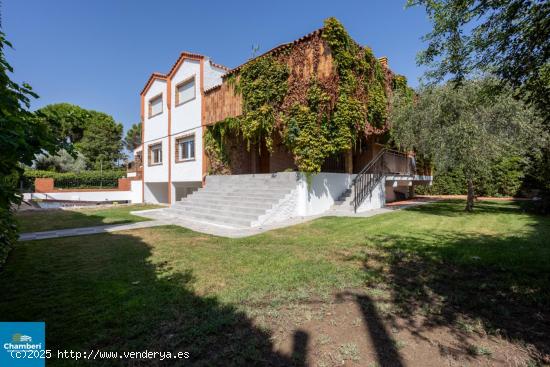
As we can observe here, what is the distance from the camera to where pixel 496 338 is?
8.83 ft

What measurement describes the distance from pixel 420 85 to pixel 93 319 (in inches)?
523

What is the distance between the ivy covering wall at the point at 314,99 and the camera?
35.4ft

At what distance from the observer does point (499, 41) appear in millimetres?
4266

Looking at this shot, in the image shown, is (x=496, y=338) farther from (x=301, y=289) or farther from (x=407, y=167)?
(x=407, y=167)

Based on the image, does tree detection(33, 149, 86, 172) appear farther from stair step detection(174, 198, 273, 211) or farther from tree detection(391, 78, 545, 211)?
tree detection(391, 78, 545, 211)

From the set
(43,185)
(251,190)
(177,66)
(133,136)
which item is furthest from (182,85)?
(133,136)

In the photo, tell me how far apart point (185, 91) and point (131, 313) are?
644 inches

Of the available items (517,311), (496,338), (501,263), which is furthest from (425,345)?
(501,263)

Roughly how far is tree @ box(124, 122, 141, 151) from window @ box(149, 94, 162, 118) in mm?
41335

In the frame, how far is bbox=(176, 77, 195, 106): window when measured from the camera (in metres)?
16.7

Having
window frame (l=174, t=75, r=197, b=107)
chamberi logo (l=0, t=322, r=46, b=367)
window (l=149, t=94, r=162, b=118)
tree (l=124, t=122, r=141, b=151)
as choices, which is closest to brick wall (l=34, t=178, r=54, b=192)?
window (l=149, t=94, r=162, b=118)

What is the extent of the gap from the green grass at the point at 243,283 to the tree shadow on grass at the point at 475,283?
0.02m

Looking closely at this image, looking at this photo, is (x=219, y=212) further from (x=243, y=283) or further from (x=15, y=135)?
(x=15, y=135)

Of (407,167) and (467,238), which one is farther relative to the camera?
(407,167)
